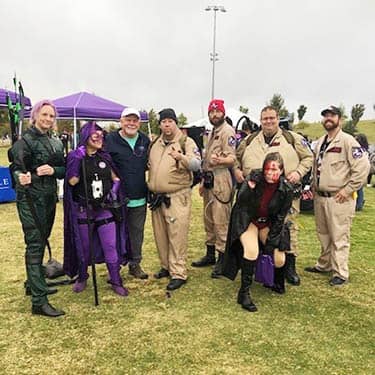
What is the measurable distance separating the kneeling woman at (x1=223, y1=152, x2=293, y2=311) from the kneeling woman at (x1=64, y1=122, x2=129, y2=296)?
3.91 feet

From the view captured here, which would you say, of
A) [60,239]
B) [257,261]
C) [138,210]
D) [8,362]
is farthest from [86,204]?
[60,239]

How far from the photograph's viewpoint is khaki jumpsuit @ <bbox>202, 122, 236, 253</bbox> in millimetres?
4555

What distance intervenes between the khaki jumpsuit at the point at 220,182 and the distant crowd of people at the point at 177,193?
1 cm

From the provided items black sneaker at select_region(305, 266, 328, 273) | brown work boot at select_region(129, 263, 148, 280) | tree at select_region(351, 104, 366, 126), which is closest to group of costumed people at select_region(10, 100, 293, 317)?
brown work boot at select_region(129, 263, 148, 280)

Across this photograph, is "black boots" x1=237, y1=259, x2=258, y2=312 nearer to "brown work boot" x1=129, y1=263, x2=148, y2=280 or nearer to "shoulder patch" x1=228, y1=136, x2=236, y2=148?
"brown work boot" x1=129, y1=263, x2=148, y2=280

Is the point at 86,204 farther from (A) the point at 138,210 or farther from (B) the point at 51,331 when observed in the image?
(B) the point at 51,331

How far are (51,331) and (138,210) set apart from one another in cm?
153

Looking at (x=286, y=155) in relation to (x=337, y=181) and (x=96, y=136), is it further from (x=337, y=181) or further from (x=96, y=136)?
(x=96, y=136)

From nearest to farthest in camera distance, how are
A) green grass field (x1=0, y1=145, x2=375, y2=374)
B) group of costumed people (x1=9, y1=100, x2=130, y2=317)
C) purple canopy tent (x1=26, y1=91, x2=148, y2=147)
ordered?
green grass field (x1=0, y1=145, x2=375, y2=374), group of costumed people (x1=9, y1=100, x2=130, y2=317), purple canopy tent (x1=26, y1=91, x2=148, y2=147)

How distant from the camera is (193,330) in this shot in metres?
3.35

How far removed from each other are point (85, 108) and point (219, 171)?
6548 millimetres

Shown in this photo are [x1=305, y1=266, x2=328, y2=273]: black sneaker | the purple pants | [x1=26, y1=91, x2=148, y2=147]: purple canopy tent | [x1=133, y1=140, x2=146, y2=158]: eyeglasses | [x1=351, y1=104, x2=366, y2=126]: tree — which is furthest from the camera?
[x1=351, y1=104, x2=366, y2=126]: tree

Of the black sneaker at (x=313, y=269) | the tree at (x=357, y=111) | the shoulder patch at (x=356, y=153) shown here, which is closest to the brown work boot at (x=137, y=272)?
the black sneaker at (x=313, y=269)

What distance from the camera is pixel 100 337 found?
3.22 m
